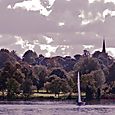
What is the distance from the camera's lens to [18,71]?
196875 mm

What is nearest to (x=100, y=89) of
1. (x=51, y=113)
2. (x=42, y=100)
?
(x=42, y=100)

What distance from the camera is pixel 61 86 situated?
186375 mm

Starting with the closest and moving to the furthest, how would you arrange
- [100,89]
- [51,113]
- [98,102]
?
[51,113] → [98,102] → [100,89]

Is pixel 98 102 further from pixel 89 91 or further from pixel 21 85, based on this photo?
pixel 21 85

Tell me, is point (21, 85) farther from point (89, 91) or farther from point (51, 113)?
point (51, 113)

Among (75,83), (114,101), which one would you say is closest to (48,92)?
(75,83)

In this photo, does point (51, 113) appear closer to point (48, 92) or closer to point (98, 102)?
point (98, 102)

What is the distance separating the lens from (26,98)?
178 m

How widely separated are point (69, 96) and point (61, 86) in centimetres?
353

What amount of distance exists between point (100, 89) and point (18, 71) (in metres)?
24.2

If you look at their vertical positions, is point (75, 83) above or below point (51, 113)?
above

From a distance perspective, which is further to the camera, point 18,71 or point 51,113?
point 18,71

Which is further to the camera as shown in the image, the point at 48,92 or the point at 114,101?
the point at 48,92

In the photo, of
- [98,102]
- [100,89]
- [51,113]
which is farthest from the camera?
[100,89]
